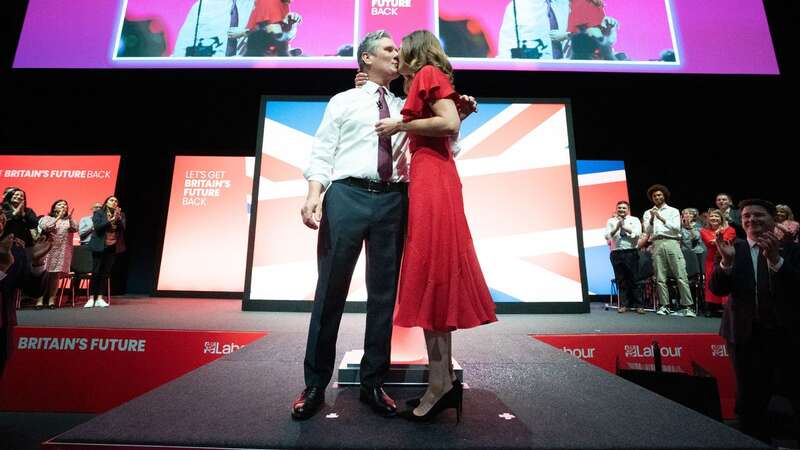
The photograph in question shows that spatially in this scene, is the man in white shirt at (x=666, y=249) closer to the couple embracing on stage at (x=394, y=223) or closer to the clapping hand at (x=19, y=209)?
the couple embracing on stage at (x=394, y=223)

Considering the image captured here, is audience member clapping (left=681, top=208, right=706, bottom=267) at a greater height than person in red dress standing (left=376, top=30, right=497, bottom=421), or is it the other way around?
audience member clapping (left=681, top=208, right=706, bottom=267)

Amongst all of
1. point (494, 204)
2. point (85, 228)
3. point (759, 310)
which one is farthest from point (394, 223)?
point (85, 228)

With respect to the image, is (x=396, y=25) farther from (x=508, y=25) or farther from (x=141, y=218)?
(x=141, y=218)

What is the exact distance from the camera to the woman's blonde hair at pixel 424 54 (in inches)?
52.5

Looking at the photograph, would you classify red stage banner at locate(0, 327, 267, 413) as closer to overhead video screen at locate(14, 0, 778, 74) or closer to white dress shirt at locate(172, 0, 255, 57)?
overhead video screen at locate(14, 0, 778, 74)

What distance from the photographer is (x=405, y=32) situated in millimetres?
4070

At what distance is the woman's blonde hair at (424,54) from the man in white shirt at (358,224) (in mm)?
176

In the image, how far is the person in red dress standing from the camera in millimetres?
1198

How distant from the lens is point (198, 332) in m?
2.76

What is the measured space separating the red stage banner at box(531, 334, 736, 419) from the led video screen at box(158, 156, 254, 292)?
5.72m

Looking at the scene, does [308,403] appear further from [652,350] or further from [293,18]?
[293,18]

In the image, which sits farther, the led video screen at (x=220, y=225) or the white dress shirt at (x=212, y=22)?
the led video screen at (x=220, y=225)

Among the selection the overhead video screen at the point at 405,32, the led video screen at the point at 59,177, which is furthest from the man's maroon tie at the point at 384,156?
the led video screen at the point at 59,177

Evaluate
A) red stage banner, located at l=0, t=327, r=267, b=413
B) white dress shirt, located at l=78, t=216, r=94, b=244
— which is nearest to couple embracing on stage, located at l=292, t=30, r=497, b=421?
red stage banner, located at l=0, t=327, r=267, b=413
